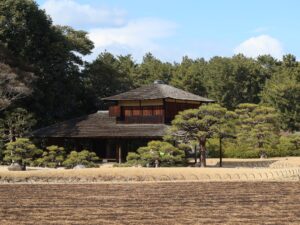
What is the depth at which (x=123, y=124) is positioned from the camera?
3994cm

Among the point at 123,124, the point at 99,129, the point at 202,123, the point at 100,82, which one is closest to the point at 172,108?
the point at 123,124

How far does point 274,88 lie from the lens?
55.2 metres

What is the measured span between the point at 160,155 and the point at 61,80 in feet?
51.4

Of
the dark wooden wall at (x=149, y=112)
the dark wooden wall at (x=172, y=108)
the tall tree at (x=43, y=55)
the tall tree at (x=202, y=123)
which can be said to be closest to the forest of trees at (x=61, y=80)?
the tall tree at (x=43, y=55)

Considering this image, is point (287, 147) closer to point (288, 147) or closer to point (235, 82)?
point (288, 147)

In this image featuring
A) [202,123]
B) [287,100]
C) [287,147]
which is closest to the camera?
[202,123]

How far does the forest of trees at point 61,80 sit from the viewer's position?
38438 millimetres

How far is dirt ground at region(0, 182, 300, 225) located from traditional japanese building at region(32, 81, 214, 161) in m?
13.4

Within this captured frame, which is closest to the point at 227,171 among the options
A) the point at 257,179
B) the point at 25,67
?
the point at 257,179

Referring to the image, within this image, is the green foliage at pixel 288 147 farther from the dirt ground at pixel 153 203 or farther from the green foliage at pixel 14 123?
the dirt ground at pixel 153 203

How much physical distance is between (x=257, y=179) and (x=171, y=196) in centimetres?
803

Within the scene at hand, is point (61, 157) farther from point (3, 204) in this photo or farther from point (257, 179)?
point (3, 204)

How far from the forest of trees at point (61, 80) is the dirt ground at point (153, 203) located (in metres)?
15.0

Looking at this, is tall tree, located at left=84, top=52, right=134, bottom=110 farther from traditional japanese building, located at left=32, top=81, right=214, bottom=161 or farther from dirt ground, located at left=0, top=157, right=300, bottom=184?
dirt ground, located at left=0, top=157, right=300, bottom=184
